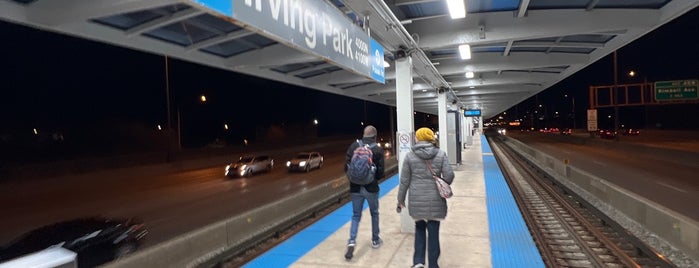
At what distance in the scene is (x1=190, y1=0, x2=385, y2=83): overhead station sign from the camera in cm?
262

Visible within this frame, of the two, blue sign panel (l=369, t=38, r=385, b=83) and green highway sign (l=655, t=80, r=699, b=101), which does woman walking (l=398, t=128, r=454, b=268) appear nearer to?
blue sign panel (l=369, t=38, r=385, b=83)

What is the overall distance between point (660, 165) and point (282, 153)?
30756 mm

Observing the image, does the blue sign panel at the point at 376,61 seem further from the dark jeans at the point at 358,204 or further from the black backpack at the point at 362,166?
the dark jeans at the point at 358,204

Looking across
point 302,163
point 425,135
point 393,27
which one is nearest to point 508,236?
point 425,135

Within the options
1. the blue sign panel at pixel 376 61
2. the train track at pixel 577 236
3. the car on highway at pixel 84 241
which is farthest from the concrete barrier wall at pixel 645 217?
the car on highway at pixel 84 241

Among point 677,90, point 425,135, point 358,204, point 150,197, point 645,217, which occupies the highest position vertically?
point 677,90

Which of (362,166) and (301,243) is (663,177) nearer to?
(301,243)

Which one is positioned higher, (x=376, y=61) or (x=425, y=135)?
(x=376, y=61)

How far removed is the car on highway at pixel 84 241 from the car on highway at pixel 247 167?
1497 centimetres

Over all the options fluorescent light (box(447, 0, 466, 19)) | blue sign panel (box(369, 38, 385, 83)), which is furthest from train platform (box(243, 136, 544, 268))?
fluorescent light (box(447, 0, 466, 19))

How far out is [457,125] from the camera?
1941 centimetres

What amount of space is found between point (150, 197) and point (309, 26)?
599 inches

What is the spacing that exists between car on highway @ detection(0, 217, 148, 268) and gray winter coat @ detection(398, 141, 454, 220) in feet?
16.1

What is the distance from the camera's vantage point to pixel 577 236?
8.00m
